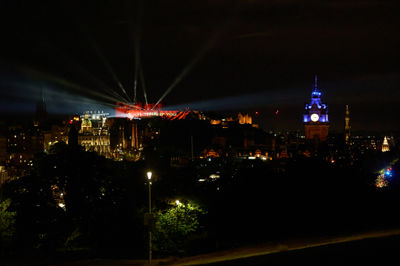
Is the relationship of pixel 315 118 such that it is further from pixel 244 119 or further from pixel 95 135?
pixel 95 135

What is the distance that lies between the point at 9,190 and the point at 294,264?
41.4 ft

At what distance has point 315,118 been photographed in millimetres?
126062

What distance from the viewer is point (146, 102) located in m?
112

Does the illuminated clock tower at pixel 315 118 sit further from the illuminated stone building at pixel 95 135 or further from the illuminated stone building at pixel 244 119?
the illuminated stone building at pixel 95 135

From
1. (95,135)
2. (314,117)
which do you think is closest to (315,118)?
(314,117)

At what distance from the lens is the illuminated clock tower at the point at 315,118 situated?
126 meters

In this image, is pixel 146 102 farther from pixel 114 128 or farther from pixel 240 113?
pixel 240 113

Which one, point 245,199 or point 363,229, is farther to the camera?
point 245,199

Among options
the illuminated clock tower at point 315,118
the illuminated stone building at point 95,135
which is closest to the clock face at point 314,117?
the illuminated clock tower at point 315,118

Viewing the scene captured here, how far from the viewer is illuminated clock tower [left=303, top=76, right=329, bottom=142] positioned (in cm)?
12606

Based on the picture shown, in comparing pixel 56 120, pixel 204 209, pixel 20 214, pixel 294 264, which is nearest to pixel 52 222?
pixel 20 214

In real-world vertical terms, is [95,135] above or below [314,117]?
below

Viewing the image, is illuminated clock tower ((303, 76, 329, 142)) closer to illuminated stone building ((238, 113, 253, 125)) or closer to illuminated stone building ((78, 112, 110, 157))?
illuminated stone building ((238, 113, 253, 125))

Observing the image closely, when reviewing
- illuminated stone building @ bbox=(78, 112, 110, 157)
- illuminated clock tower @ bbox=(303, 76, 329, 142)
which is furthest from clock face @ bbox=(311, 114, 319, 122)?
illuminated stone building @ bbox=(78, 112, 110, 157)
